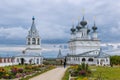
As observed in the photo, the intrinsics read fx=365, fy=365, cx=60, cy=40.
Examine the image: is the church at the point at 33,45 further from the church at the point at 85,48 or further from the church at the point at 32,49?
the church at the point at 85,48

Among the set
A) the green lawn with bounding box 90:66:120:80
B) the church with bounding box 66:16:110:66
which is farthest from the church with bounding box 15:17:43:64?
the green lawn with bounding box 90:66:120:80

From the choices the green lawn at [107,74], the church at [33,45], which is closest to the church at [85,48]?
the church at [33,45]

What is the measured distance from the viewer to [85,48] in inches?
3703

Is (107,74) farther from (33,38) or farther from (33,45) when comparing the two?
(33,38)

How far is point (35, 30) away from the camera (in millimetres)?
88750

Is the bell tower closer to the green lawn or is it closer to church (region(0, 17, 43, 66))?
church (region(0, 17, 43, 66))

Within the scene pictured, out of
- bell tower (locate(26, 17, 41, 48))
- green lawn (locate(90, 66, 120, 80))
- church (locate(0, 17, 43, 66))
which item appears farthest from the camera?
bell tower (locate(26, 17, 41, 48))

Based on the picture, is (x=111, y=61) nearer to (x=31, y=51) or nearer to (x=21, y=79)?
(x=31, y=51)

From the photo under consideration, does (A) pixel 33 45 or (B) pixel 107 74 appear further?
(A) pixel 33 45

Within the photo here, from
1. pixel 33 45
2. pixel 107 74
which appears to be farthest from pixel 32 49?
pixel 107 74

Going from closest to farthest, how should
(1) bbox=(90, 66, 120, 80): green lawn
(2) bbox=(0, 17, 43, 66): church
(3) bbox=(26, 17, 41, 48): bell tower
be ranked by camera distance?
(1) bbox=(90, 66, 120, 80): green lawn < (2) bbox=(0, 17, 43, 66): church < (3) bbox=(26, 17, 41, 48): bell tower

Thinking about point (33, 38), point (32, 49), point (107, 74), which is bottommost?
point (107, 74)

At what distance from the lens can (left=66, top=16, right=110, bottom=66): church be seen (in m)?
88.1

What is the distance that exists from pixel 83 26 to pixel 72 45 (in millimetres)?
6007
